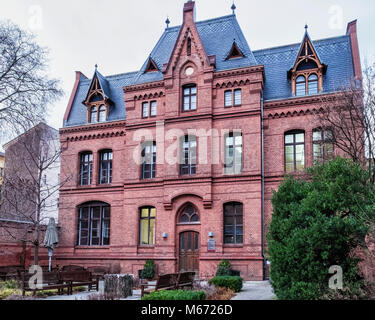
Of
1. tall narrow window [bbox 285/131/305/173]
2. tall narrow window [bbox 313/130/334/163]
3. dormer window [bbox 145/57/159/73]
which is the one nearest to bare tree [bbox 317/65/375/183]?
tall narrow window [bbox 313/130/334/163]

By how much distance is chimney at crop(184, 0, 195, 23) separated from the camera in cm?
2759

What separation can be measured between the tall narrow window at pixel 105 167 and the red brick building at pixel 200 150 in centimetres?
7

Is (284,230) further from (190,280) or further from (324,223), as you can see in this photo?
(190,280)

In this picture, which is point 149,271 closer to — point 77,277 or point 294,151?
point 77,277

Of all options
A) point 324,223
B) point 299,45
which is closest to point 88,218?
point 299,45

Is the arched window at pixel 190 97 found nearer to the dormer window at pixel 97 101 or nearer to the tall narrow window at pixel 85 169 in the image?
the dormer window at pixel 97 101

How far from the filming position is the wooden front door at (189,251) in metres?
25.0

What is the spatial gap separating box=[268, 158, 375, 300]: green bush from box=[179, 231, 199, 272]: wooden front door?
39.6ft

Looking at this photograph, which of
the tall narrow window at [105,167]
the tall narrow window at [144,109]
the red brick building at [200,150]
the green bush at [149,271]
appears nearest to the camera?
the red brick building at [200,150]

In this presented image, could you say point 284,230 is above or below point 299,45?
below

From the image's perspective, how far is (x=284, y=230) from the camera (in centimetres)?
1297

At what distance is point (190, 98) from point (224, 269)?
414 inches

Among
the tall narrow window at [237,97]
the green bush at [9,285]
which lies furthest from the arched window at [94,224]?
the tall narrow window at [237,97]
